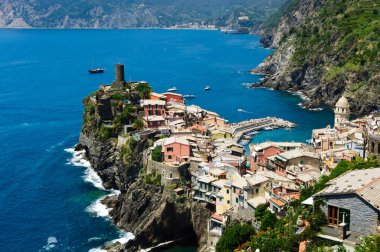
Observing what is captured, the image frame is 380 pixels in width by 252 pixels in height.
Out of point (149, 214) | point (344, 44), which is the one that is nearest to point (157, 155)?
point (149, 214)

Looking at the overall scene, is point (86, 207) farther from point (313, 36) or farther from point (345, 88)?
point (313, 36)

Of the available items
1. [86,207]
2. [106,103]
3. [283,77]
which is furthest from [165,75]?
[86,207]

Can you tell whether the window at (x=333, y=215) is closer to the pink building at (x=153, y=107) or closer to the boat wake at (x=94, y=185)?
the boat wake at (x=94, y=185)

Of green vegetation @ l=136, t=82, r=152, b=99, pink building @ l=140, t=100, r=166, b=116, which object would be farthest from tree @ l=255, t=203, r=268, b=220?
green vegetation @ l=136, t=82, r=152, b=99

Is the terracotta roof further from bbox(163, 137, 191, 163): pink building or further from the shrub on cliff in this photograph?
bbox(163, 137, 191, 163): pink building

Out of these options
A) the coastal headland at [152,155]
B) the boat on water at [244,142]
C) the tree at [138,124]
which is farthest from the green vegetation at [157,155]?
the boat on water at [244,142]

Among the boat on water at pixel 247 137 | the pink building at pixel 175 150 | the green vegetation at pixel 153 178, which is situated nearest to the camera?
the green vegetation at pixel 153 178
